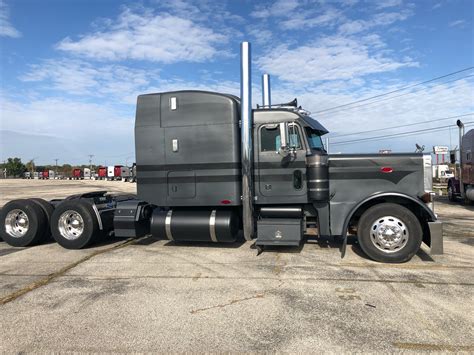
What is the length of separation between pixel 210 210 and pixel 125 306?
10.3 ft

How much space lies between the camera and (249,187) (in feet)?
22.4

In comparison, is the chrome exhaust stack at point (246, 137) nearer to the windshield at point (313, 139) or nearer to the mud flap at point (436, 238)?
the windshield at point (313, 139)

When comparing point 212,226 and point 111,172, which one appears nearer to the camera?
point 212,226

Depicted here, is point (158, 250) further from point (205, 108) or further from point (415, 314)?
point (415, 314)

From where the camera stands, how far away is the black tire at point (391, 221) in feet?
19.7

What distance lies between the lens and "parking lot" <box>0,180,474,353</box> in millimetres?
3535

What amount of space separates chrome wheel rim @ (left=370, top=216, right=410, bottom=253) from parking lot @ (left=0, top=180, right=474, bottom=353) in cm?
38

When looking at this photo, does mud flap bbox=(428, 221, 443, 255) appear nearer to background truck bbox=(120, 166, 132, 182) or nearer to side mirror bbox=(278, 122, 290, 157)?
side mirror bbox=(278, 122, 290, 157)

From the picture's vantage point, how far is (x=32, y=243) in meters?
7.96

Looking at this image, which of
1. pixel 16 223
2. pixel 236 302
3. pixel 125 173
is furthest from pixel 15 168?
pixel 236 302

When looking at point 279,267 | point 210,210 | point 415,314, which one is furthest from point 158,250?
point 415,314

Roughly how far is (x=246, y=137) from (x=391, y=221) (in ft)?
9.58

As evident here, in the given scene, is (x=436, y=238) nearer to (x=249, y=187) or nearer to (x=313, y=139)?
(x=313, y=139)

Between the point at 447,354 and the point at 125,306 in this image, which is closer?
the point at 447,354
